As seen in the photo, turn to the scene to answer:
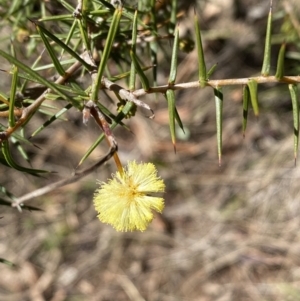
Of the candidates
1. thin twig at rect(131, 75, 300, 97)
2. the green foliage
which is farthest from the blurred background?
thin twig at rect(131, 75, 300, 97)

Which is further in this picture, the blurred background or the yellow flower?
the blurred background

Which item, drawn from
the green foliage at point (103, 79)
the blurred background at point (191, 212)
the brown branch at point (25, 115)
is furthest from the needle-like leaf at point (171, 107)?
the blurred background at point (191, 212)

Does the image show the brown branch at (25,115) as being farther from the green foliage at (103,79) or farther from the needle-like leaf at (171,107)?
the needle-like leaf at (171,107)

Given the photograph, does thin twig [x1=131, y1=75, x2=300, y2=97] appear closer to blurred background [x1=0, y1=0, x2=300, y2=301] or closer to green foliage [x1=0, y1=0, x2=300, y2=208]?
green foliage [x1=0, y1=0, x2=300, y2=208]

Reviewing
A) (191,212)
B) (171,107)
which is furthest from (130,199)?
(191,212)

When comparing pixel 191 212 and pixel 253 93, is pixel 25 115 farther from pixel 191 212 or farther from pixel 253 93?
pixel 191 212

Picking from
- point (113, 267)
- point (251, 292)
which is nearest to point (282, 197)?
point (251, 292)
